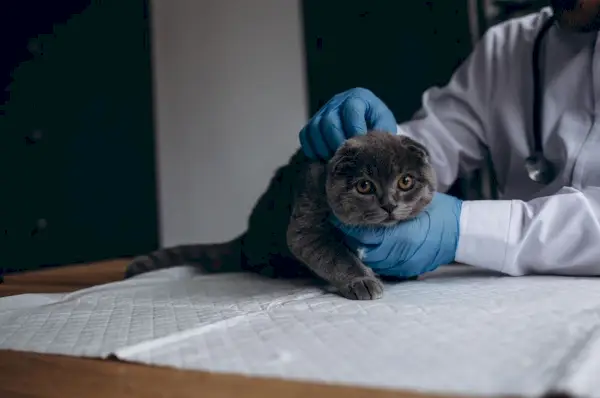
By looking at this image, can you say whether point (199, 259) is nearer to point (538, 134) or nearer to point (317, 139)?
point (317, 139)

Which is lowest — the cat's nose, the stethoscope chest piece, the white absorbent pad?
the white absorbent pad

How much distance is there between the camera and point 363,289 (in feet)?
3.17

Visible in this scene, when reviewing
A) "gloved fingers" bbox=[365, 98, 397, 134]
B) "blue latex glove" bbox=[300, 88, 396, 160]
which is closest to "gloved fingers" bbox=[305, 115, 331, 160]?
"blue latex glove" bbox=[300, 88, 396, 160]

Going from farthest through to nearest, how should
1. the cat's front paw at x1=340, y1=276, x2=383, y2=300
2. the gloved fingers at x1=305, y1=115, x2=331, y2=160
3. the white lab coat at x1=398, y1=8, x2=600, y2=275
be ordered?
the gloved fingers at x1=305, y1=115, x2=331, y2=160
the white lab coat at x1=398, y1=8, x2=600, y2=275
the cat's front paw at x1=340, y1=276, x2=383, y2=300

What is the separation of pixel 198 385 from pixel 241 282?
2.33 feet

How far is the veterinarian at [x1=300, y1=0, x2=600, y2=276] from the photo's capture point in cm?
106

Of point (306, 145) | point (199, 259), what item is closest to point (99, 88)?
point (199, 259)

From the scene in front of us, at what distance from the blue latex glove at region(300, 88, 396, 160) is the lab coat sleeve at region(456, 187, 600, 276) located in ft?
0.93

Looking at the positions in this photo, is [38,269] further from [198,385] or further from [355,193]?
[198,385]

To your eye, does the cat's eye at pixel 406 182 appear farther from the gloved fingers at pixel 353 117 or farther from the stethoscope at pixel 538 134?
the stethoscope at pixel 538 134

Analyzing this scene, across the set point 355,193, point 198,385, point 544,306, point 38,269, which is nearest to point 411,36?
point 355,193

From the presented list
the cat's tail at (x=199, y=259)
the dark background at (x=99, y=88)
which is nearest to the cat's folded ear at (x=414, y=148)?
the cat's tail at (x=199, y=259)

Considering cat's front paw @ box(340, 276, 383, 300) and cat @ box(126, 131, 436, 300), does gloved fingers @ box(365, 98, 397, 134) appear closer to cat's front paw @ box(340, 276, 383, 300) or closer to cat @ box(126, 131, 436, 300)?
cat @ box(126, 131, 436, 300)

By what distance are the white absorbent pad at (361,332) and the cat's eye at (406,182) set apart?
0.63ft
